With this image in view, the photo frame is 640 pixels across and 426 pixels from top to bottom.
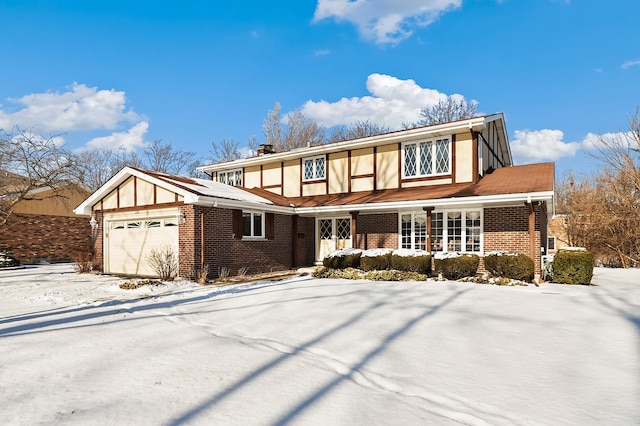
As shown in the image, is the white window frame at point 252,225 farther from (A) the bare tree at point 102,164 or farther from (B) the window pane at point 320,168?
(A) the bare tree at point 102,164

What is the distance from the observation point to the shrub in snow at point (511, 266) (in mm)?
11547

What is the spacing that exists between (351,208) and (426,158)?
12.0ft

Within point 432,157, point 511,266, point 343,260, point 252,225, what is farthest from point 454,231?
point 252,225

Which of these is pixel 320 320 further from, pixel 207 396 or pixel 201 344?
pixel 207 396

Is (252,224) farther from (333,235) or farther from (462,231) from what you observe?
(462,231)

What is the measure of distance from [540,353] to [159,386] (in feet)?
14.9

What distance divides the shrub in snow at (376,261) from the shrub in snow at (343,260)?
0.35 metres

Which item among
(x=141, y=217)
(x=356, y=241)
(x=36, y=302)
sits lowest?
(x=36, y=302)

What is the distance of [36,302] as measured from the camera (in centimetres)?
905

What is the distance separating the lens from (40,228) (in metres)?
20.9

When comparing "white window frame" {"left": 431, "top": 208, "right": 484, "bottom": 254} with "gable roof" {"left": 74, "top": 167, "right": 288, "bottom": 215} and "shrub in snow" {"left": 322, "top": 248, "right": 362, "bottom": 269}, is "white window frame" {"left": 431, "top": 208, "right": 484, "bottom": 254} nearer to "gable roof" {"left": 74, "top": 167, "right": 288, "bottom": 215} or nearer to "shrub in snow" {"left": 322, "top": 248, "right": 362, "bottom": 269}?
"shrub in snow" {"left": 322, "top": 248, "right": 362, "bottom": 269}

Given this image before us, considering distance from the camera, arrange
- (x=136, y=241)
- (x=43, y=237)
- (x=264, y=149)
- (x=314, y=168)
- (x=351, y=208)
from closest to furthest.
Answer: (x=136, y=241), (x=351, y=208), (x=314, y=168), (x=43, y=237), (x=264, y=149)

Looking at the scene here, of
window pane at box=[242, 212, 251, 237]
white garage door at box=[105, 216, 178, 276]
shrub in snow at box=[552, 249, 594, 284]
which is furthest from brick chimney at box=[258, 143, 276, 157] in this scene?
shrub in snow at box=[552, 249, 594, 284]

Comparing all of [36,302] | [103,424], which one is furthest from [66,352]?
[36,302]
